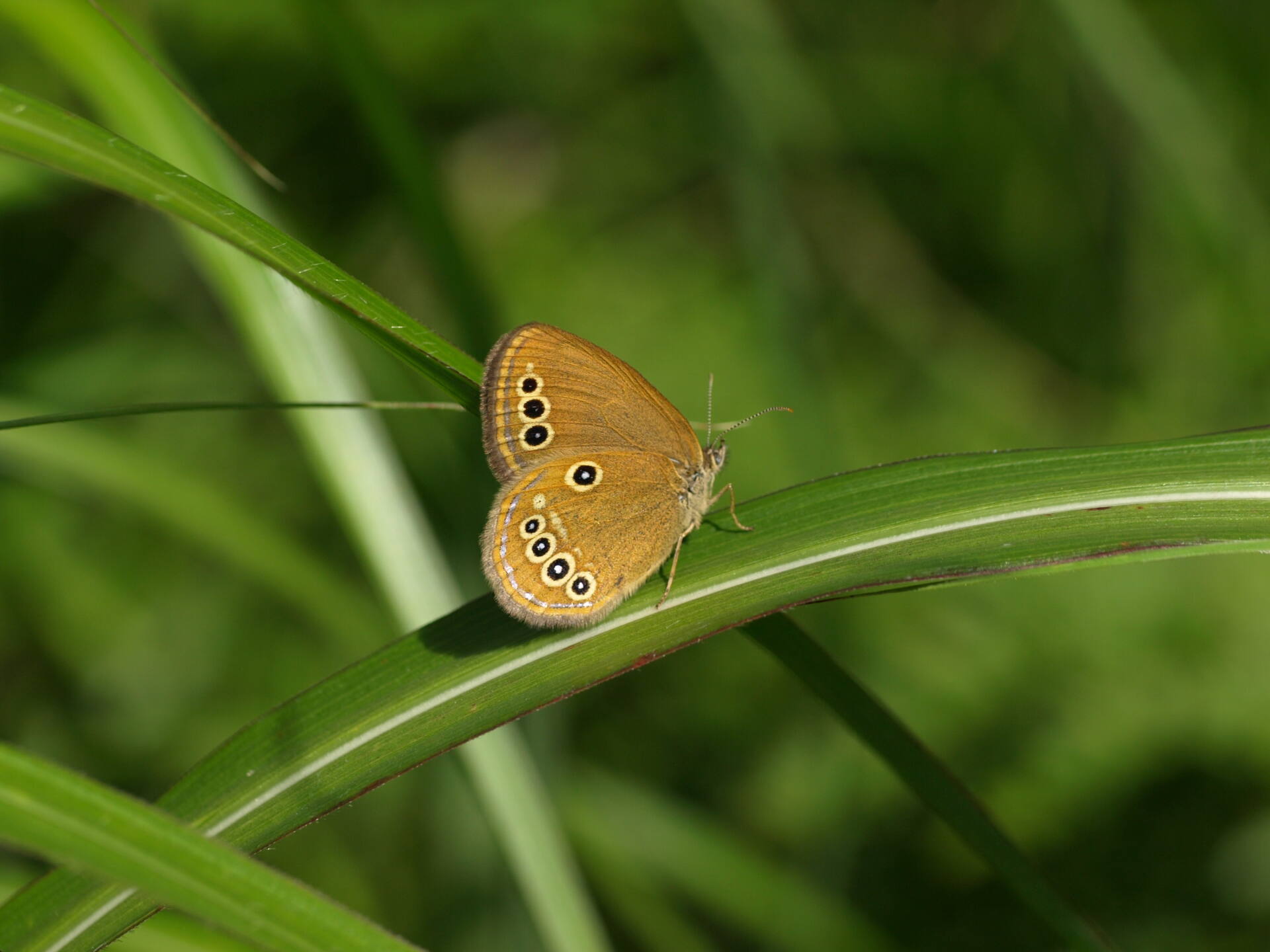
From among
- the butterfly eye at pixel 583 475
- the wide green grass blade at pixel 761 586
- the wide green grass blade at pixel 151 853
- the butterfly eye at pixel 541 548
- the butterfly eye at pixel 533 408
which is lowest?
the wide green grass blade at pixel 151 853

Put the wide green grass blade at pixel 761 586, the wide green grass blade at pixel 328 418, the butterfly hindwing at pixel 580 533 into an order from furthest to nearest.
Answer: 1. the wide green grass blade at pixel 328 418
2. the butterfly hindwing at pixel 580 533
3. the wide green grass blade at pixel 761 586

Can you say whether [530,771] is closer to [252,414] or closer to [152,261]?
[252,414]

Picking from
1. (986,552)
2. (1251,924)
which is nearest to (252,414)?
(986,552)

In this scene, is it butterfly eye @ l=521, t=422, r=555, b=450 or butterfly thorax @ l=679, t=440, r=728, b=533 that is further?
butterfly thorax @ l=679, t=440, r=728, b=533

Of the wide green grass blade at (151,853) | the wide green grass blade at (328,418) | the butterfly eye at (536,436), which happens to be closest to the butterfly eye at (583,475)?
the butterfly eye at (536,436)

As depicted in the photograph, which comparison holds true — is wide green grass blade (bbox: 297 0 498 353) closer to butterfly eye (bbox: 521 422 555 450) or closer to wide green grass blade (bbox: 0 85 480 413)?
butterfly eye (bbox: 521 422 555 450)

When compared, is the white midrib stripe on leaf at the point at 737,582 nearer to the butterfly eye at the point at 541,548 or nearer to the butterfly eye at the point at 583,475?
the butterfly eye at the point at 541,548

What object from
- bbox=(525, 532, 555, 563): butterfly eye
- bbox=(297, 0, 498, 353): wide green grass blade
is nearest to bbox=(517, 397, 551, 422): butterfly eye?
bbox=(525, 532, 555, 563): butterfly eye
